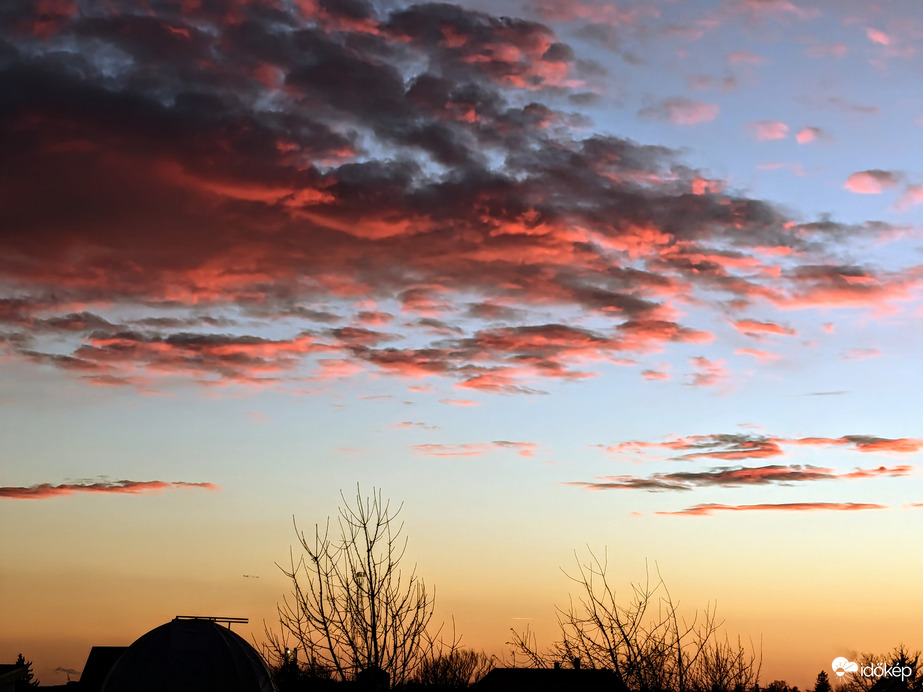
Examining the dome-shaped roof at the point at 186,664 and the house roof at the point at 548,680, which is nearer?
the dome-shaped roof at the point at 186,664

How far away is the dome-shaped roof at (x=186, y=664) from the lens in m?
33.1

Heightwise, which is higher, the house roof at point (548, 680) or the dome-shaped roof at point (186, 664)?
the dome-shaped roof at point (186, 664)

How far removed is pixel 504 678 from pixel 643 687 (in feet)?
119

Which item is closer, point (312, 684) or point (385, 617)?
point (385, 617)

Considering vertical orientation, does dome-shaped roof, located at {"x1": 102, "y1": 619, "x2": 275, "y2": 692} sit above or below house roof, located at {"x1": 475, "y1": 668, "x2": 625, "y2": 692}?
above

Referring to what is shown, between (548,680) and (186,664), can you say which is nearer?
(186,664)

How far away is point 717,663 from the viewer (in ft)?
119

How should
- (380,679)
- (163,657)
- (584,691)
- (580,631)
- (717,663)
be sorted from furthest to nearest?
(584,691) → (717,663) → (163,657) → (580,631) → (380,679)

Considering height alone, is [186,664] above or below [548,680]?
above

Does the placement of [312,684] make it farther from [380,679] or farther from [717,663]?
[717,663]

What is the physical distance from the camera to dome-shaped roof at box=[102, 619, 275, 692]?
33.1 meters

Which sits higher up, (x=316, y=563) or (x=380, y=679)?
(x=316, y=563)

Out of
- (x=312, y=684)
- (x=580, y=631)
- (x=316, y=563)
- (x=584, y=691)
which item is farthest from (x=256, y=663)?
(x=584, y=691)

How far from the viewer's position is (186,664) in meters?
33.6
